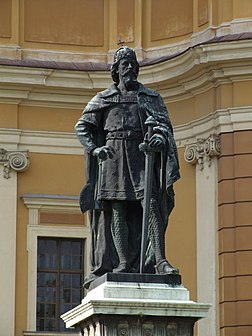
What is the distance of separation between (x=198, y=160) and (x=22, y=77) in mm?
3253

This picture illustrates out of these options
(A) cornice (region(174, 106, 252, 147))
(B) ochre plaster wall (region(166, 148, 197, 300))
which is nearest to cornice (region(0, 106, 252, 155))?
(A) cornice (region(174, 106, 252, 147))

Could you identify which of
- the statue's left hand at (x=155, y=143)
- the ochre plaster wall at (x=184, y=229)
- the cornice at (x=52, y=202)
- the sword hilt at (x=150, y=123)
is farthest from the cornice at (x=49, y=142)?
the statue's left hand at (x=155, y=143)

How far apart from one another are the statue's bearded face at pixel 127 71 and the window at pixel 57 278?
465 inches

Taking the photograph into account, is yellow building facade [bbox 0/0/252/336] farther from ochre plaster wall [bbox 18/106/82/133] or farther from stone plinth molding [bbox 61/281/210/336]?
stone plinth molding [bbox 61/281/210/336]

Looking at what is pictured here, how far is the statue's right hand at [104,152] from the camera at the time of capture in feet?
43.8

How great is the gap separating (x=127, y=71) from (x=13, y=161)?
464 inches

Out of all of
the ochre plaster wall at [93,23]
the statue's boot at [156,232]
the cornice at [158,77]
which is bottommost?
the statue's boot at [156,232]

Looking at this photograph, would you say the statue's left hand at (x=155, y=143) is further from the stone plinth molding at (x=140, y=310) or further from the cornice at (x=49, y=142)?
the cornice at (x=49, y=142)

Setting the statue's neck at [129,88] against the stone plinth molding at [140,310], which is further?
the statue's neck at [129,88]

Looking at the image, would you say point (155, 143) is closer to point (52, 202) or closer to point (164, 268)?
point (164, 268)

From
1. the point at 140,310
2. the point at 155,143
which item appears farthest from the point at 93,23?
the point at 140,310

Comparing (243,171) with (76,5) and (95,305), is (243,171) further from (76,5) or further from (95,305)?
(95,305)

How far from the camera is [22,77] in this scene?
25406 millimetres

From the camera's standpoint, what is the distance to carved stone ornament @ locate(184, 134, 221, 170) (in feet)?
79.4
